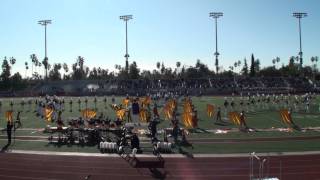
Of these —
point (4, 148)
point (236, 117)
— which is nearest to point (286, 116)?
point (236, 117)

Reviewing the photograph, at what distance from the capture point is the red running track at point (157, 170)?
60.0 ft

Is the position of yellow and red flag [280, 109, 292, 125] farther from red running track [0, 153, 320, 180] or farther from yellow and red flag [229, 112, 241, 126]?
red running track [0, 153, 320, 180]

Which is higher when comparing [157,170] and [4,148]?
[4,148]

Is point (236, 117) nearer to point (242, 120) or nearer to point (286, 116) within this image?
point (242, 120)

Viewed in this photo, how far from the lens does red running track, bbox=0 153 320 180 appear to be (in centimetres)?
1828

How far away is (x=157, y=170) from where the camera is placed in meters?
19.2

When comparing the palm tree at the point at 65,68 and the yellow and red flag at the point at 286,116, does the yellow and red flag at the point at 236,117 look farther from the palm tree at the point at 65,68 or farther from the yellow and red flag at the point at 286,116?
the palm tree at the point at 65,68

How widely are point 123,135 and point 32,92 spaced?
7618cm

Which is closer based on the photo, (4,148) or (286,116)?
(4,148)

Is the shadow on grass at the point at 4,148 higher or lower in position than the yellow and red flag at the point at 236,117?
lower

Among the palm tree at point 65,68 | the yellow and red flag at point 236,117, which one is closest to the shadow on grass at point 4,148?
the yellow and red flag at point 236,117

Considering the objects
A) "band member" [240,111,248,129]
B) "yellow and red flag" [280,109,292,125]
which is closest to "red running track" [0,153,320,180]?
"band member" [240,111,248,129]

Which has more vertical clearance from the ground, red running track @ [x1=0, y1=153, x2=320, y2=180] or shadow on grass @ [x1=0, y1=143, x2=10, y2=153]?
shadow on grass @ [x1=0, y1=143, x2=10, y2=153]

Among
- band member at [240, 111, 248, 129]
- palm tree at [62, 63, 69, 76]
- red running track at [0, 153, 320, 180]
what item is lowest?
red running track at [0, 153, 320, 180]
